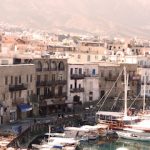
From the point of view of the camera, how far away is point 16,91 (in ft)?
261

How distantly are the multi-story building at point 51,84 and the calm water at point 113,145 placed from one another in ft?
42.6

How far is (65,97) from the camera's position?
9162 cm

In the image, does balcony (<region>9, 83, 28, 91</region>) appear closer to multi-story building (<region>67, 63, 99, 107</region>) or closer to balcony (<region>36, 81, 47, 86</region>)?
balcony (<region>36, 81, 47, 86</region>)

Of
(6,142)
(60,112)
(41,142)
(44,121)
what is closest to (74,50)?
(60,112)

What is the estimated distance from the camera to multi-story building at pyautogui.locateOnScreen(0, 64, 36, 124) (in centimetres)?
7675

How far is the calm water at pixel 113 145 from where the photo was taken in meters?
73.5

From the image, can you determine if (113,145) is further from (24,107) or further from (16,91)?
(16,91)

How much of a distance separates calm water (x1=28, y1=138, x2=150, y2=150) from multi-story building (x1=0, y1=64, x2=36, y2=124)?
23.9 ft

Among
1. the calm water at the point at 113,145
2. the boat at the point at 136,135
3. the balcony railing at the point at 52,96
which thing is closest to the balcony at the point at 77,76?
the balcony railing at the point at 52,96

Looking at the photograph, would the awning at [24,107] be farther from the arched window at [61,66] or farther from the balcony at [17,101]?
the arched window at [61,66]

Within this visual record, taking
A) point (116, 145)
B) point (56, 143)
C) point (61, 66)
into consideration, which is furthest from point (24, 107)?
point (56, 143)

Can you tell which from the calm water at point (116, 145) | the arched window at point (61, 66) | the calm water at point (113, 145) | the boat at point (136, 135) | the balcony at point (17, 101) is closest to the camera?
the calm water at point (113, 145)

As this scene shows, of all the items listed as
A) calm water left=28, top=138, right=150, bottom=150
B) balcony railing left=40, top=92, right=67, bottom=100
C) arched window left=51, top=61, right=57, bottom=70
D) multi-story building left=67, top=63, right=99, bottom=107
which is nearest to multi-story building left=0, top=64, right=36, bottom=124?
balcony railing left=40, top=92, right=67, bottom=100

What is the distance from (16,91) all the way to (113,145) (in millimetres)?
14897
